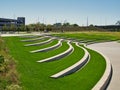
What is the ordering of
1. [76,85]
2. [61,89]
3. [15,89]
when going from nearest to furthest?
[15,89] → [61,89] → [76,85]

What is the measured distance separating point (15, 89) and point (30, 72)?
A: 316 cm

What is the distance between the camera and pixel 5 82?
825 cm

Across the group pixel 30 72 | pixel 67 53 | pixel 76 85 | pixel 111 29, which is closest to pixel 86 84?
pixel 76 85

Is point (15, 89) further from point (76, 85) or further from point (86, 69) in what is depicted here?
point (86, 69)

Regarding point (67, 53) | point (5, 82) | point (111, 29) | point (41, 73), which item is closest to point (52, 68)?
point (41, 73)

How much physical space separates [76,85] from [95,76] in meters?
2.33

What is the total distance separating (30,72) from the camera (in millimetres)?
10812

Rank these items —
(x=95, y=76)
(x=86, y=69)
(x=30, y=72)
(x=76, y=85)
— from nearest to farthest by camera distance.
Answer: (x=76, y=85) → (x=30, y=72) → (x=95, y=76) → (x=86, y=69)

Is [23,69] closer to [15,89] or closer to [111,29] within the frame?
[15,89]

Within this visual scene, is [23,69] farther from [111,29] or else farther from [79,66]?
[111,29]

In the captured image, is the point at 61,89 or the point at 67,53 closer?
the point at 61,89

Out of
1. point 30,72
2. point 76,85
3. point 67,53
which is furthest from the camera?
point 67,53

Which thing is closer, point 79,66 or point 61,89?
point 61,89

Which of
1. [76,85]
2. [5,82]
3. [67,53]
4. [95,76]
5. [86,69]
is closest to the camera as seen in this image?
[5,82]
